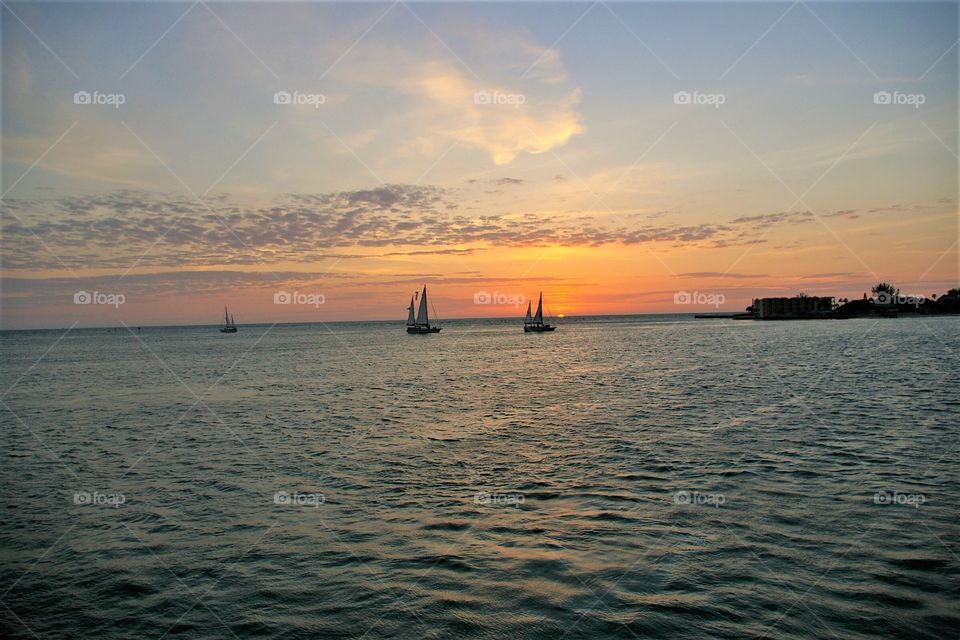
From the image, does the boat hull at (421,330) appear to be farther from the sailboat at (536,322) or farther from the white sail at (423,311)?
the sailboat at (536,322)

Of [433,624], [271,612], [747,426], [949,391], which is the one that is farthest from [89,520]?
[949,391]

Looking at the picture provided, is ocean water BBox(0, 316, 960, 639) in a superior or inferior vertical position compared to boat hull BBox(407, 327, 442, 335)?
inferior

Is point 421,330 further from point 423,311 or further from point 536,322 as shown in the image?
point 536,322

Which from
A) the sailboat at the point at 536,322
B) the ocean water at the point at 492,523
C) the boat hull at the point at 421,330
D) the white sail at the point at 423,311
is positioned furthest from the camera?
the sailboat at the point at 536,322

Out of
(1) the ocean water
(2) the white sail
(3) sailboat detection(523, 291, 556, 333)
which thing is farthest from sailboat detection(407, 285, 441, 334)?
(1) the ocean water

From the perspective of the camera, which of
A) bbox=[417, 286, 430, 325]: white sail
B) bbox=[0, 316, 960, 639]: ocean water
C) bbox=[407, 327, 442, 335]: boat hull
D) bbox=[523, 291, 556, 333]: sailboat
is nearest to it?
bbox=[0, 316, 960, 639]: ocean water

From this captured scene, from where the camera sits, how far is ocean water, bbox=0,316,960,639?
10148 millimetres

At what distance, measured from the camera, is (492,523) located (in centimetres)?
1446

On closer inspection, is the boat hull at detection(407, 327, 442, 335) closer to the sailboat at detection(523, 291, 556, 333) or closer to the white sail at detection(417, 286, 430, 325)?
the white sail at detection(417, 286, 430, 325)

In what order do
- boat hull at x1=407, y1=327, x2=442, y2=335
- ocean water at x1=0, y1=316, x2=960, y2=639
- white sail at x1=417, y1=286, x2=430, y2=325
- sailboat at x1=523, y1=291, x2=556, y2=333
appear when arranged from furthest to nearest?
sailboat at x1=523, y1=291, x2=556, y2=333 < boat hull at x1=407, y1=327, x2=442, y2=335 < white sail at x1=417, y1=286, x2=430, y2=325 < ocean water at x1=0, y1=316, x2=960, y2=639

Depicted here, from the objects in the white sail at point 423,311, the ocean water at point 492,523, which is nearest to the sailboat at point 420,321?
the white sail at point 423,311

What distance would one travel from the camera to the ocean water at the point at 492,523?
33.3 ft

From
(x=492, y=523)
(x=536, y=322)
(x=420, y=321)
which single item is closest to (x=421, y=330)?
(x=420, y=321)

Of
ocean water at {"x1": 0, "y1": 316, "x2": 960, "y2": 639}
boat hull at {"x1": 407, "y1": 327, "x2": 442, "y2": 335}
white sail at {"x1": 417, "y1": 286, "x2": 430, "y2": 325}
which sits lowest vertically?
ocean water at {"x1": 0, "y1": 316, "x2": 960, "y2": 639}
